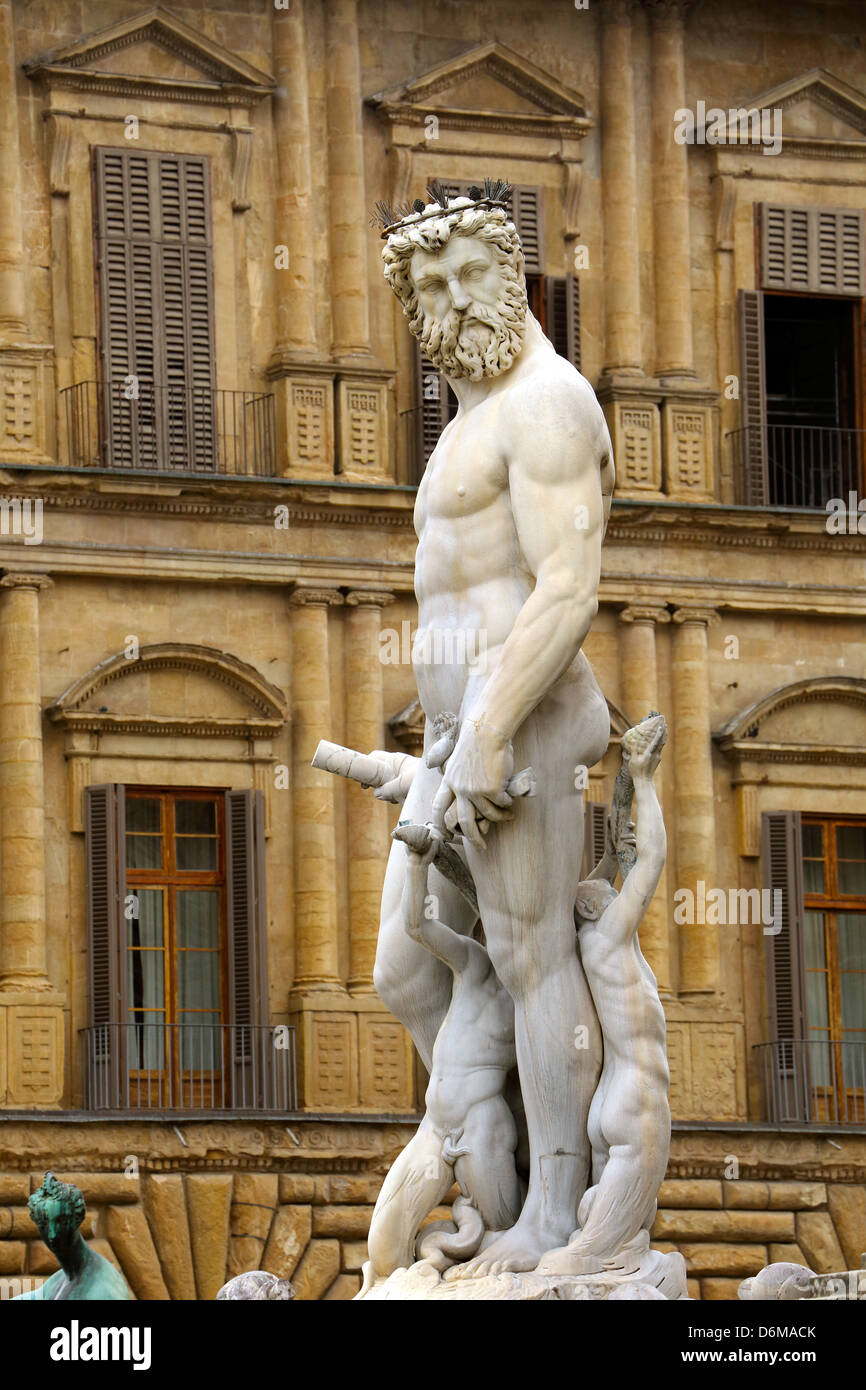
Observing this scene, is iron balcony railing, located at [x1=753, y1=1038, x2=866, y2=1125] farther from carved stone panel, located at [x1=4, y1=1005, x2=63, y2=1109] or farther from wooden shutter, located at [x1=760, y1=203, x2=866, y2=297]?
wooden shutter, located at [x1=760, y1=203, x2=866, y2=297]

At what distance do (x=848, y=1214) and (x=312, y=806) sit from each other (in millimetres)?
4877

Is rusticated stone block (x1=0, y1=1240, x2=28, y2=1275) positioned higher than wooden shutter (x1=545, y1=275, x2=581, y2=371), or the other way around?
wooden shutter (x1=545, y1=275, x2=581, y2=371)

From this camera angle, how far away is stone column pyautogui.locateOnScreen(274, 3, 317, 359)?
95.0 ft

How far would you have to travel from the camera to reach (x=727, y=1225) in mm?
28031

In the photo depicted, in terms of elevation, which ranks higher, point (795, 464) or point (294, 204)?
point (294, 204)

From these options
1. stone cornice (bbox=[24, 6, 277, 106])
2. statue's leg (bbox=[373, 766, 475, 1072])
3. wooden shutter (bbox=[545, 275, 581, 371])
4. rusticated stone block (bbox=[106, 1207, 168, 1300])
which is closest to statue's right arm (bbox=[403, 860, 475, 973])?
statue's leg (bbox=[373, 766, 475, 1072])

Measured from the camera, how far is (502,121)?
29969 mm

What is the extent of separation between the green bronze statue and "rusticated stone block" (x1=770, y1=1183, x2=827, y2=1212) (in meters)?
18.6

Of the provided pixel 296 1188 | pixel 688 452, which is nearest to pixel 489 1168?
pixel 296 1188

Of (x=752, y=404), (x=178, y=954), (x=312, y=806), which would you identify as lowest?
(x=178, y=954)

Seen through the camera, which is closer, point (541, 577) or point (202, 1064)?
point (541, 577)

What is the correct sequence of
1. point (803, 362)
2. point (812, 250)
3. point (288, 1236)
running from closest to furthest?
point (288, 1236), point (812, 250), point (803, 362)

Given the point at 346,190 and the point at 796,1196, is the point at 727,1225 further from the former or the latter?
the point at 346,190
